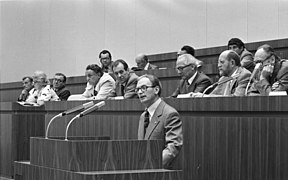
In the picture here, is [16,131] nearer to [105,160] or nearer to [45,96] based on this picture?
[45,96]

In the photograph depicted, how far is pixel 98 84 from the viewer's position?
7.52 meters

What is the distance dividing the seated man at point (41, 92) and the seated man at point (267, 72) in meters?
3.96

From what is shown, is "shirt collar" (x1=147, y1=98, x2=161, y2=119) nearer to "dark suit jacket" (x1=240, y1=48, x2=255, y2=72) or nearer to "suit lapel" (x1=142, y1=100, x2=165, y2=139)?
"suit lapel" (x1=142, y1=100, x2=165, y2=139)

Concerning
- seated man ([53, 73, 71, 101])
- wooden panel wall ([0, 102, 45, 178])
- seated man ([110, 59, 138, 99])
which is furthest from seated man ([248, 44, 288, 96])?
seated man ([53, 73, 71, 101])

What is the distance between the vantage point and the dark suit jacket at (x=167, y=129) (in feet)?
13.6

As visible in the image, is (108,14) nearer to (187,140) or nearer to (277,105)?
(187,140)

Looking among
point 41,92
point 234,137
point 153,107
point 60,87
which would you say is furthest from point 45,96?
point 234,137

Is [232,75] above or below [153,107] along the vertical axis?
above

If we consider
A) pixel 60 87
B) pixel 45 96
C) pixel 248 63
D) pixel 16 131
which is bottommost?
pixel 16 131

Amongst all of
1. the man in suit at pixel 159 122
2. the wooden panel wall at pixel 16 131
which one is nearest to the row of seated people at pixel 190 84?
the man in suit at pixel 159 122

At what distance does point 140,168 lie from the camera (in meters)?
3.79

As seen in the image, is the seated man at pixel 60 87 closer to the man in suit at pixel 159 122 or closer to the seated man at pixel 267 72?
the seated man at pixel 267 72

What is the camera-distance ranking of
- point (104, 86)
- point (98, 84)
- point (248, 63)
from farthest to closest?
point (98, 84) → point (104, 86) → point (248, 63)

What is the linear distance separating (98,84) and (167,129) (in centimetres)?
333
